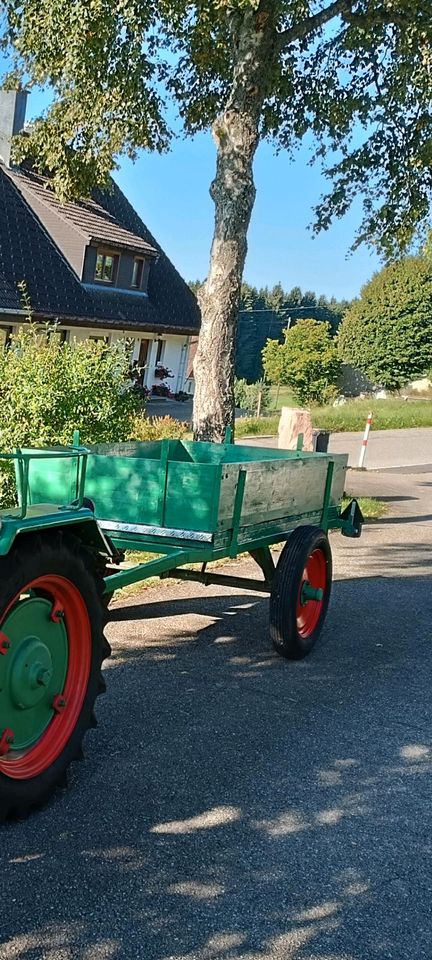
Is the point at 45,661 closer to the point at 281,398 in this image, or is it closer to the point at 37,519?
the point at 37,519

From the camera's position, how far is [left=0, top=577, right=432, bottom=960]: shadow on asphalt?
3117 millimetres

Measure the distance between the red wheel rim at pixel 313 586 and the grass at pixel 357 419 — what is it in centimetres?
1712

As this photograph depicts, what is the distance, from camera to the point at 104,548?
421cm

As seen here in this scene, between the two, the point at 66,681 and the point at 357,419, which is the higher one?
the point at 357,419

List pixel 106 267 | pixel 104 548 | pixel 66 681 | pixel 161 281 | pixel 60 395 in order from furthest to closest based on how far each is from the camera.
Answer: pixel 161 281, pixel 106 267, pixel 60 395, pixel 104 548, pixel 66 681

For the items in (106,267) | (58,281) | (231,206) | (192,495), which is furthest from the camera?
(106,267)

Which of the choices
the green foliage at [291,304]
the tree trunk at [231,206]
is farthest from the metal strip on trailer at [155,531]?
the green foliage at [291,304]

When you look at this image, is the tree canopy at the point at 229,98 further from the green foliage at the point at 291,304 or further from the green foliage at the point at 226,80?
the green foliage at the point at 291,304

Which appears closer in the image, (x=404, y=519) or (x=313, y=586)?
(x=313, y=586)

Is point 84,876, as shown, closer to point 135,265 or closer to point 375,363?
point 135,265

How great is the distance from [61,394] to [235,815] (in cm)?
575

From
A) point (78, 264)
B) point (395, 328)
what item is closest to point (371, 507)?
point (78, 264)

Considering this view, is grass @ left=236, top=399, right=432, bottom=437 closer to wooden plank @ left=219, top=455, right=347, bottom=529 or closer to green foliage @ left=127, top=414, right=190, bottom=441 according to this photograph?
green foliage @ left=127, top=414, right=190, bottom=441

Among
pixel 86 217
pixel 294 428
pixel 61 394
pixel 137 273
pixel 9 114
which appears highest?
pixel 9 114
